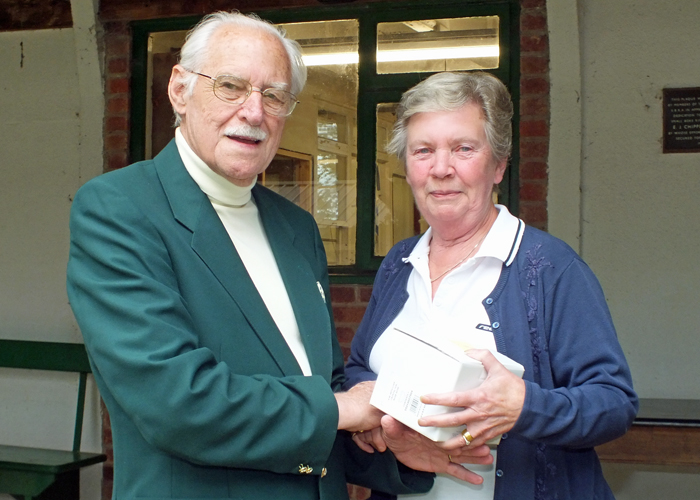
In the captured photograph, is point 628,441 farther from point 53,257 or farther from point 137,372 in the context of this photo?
point 53,257

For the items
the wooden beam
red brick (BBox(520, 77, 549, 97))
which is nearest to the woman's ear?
the wooden beam

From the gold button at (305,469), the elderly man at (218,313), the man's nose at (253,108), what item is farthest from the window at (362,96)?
the gold button at (305,469)

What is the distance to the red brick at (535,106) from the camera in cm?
407

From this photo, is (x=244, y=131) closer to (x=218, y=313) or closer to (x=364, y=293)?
(x=218, y=313)

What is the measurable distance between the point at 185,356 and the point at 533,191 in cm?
286

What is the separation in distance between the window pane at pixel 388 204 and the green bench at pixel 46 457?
1.84 meters

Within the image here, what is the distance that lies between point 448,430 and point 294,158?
9.89 ft

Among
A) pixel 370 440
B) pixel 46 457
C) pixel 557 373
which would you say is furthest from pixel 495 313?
pixel 46 457

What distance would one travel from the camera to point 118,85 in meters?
4.61

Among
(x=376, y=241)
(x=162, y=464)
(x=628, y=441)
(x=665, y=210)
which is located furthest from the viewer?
(x=376, y=241)

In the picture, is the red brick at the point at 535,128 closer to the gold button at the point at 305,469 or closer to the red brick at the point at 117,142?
the red brick at the point at 117,142

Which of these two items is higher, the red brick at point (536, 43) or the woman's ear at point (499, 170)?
the red brick at point (536, 43)

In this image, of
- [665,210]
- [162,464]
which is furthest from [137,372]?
[665,210]

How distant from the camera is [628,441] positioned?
10.6 ft
